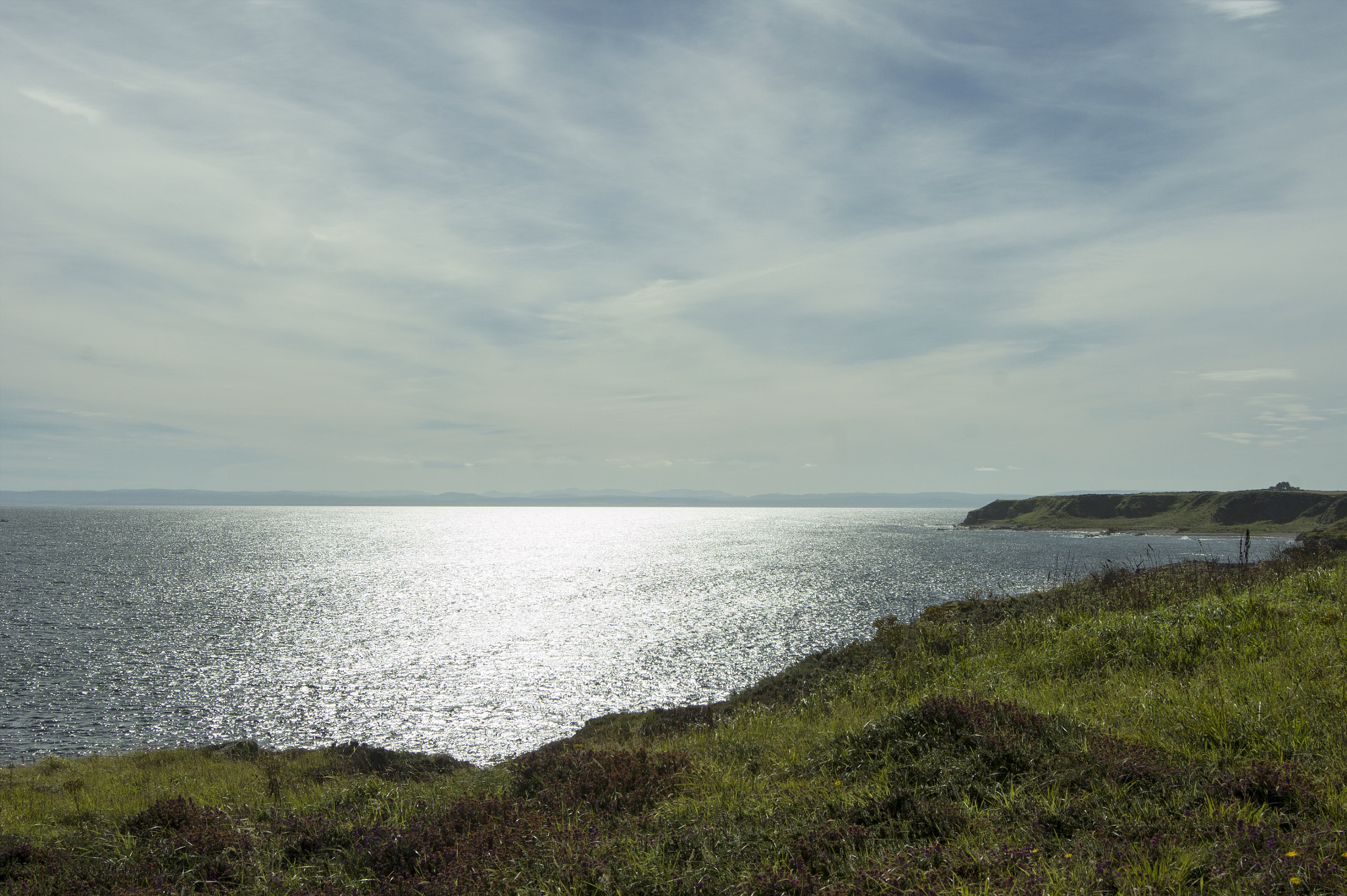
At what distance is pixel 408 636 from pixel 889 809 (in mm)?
58781

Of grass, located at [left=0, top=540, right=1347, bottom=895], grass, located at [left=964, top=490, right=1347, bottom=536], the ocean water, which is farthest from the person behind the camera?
grass, located at [left=964, top=490, right=1347, bottom=536]

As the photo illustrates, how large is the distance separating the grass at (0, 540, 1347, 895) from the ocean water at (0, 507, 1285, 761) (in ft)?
54.6

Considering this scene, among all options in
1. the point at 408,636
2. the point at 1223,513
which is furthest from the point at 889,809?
the point at 1223,513

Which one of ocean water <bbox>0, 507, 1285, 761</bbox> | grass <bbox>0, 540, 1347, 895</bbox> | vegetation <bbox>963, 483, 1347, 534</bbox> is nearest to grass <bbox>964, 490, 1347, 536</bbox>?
vegetation <bbox>963, 483, 1347, 534</bbox>

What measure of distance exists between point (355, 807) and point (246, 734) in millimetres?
30501

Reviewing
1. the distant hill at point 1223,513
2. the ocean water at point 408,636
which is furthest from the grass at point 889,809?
the distant hill at point 1223,513

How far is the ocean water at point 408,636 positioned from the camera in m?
34.3

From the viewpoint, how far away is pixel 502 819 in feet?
22.8

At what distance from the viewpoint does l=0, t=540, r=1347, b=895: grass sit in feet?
16.3

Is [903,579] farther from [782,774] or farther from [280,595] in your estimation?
[782,774]

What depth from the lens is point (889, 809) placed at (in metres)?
6.31

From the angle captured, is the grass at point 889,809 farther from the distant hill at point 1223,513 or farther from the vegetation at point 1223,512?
the distant hill at point 1223,513

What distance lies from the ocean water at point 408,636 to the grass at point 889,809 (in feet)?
54.6

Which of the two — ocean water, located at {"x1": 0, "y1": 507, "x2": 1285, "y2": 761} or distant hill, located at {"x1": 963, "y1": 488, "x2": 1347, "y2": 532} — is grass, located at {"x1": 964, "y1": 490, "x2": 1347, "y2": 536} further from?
ocean water, located at {"x1": 0, "y1": 507, "x2": 1285, "y2": 761}
